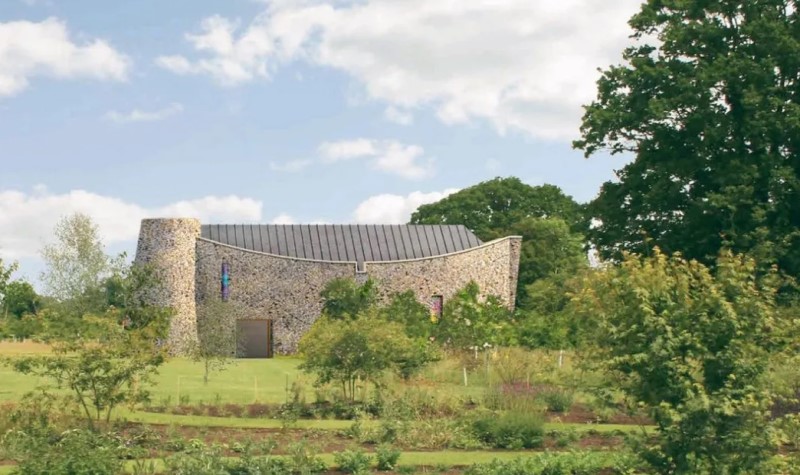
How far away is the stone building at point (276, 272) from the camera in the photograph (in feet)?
147

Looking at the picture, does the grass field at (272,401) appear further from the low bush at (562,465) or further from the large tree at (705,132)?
the large tree at (705,132)

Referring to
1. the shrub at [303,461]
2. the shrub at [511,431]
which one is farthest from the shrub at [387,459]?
the shrub at [511,431]

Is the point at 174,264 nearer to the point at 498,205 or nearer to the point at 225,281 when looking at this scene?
the point at 225,281

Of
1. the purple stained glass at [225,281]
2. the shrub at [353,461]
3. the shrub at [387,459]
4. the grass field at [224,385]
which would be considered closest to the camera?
the shrub at [353,461]

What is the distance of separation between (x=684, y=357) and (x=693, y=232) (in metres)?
17.7

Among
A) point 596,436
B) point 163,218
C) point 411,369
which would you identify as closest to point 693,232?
point 411,369

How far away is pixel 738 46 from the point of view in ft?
90.1

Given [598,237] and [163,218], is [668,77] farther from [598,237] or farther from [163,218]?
[163,218]

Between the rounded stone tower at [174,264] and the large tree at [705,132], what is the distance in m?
21.8

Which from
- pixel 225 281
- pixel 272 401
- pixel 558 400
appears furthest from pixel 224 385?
pixel 225 281

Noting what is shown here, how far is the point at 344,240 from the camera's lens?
48.7 m

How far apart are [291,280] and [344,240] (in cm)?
455

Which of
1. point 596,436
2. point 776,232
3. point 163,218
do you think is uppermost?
point 163,218

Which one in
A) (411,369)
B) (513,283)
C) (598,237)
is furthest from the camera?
(513,283)
